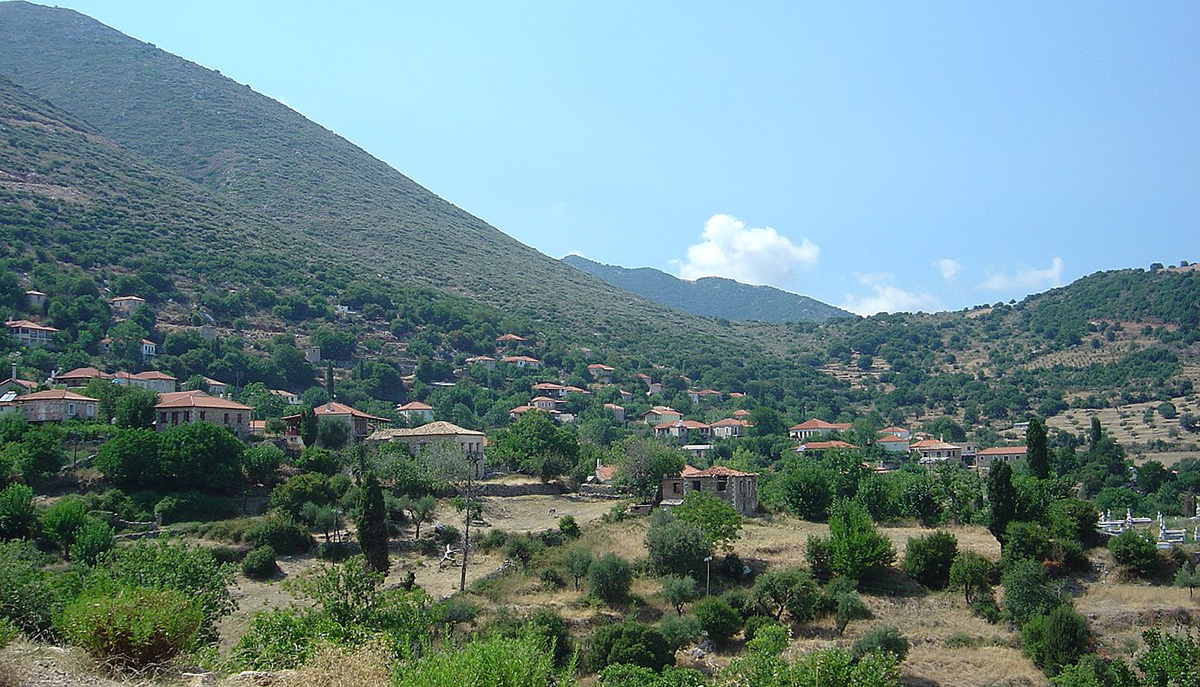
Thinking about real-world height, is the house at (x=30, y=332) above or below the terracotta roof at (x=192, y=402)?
above

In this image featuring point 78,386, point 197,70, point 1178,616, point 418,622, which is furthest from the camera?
point 197,70

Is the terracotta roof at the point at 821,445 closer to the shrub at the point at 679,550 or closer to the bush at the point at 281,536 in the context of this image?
the shrub at the point at 679,550

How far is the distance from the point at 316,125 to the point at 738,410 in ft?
409

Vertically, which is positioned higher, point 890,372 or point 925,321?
point 925,321

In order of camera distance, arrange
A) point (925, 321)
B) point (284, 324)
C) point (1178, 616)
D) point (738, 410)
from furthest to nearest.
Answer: point (925, 321)
point (738, 410)
point (284, 324)
point (1178, 616)

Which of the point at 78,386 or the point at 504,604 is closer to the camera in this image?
the point at 504,604

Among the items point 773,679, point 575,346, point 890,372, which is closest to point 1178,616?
point 773,679

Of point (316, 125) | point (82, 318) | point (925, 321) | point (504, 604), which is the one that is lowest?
point (504, 604)

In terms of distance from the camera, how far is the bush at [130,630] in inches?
424

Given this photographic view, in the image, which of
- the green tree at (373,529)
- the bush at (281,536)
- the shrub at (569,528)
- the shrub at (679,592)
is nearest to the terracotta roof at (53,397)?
the bush at (281,536)

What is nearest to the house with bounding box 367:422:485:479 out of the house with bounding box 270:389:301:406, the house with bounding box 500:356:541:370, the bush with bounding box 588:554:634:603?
the house with bounding box 270:389:301:406

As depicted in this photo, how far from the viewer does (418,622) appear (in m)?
18.5

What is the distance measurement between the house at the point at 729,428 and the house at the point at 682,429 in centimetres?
62

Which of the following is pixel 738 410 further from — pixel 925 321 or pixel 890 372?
pixel 925 321
